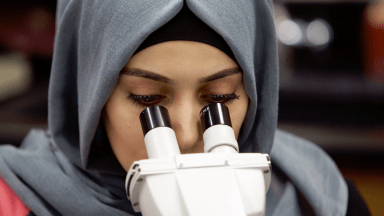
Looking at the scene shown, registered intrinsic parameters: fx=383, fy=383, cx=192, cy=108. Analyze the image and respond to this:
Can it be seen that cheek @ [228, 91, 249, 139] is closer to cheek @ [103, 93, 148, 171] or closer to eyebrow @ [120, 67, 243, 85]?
eyebrow @ [120, 67, 243, 85]

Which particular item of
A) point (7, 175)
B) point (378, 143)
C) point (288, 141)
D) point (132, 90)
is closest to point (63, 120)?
point (7, 175)

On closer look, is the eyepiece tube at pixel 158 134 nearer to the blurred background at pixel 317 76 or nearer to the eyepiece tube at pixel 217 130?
the eyepiece tube at pixel 217 130

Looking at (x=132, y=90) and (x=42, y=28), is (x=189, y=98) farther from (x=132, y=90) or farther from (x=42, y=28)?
(x=42, y=28)

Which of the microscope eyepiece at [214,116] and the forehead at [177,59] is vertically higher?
the forehead at [177,59]

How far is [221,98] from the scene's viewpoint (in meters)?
0.79

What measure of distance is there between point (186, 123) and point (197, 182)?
212 mm

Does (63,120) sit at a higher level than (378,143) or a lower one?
higher

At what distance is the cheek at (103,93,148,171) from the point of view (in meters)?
0.77

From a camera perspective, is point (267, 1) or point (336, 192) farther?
point (336, 192)

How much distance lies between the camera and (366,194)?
2.15m

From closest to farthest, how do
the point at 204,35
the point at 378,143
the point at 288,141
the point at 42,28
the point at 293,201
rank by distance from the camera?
the point at 204,35 → the point at 293,201 → the point at 288,141 → the point at 378,143 → the point at 42,28

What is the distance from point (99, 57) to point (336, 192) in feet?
2.47

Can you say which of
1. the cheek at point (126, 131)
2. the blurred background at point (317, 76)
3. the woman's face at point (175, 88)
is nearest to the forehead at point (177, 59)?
the woman's face at point (175, 88)

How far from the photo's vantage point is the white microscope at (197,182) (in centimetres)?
52
